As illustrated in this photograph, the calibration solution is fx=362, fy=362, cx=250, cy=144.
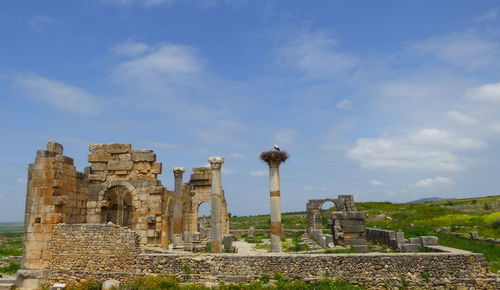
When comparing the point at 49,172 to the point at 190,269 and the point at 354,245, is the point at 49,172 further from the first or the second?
the point at 354,245

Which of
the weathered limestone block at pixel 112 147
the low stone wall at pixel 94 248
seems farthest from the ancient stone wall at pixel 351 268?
the weathered limestone block at pixel 112 147

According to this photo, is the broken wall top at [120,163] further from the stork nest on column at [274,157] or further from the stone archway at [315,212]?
the stone archway at [315,212]

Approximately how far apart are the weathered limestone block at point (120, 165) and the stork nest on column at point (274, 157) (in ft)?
20.8

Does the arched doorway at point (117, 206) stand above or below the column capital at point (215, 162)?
below

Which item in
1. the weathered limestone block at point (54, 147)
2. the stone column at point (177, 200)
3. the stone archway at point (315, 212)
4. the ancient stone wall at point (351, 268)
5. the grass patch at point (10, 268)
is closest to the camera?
the ancient stone wall at point (351, 268)

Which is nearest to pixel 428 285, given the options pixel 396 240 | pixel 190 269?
pixel 396 240

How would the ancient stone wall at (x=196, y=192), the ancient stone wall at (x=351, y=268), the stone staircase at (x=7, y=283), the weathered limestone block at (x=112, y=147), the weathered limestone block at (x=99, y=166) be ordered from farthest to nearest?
the ancient stone wall at (x=196, y=192), the weathered limestone block at (x=112, y=147), the weathered limestone block at (x=99, y=166), the stone staircase at (x=7, y=283), the ancient stone wall at (x=351, y=268)

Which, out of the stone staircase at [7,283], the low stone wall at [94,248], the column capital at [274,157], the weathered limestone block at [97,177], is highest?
the column capital at [274,157]

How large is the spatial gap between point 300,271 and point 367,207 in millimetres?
44082

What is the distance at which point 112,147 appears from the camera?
17.6 m

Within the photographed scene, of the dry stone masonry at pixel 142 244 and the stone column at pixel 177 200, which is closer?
the dry stone masonry at pixel 142 244

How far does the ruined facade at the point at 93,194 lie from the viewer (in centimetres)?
1376

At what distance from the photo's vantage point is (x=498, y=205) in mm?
48500

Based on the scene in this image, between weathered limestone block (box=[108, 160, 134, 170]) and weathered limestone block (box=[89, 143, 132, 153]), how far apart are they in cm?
57
